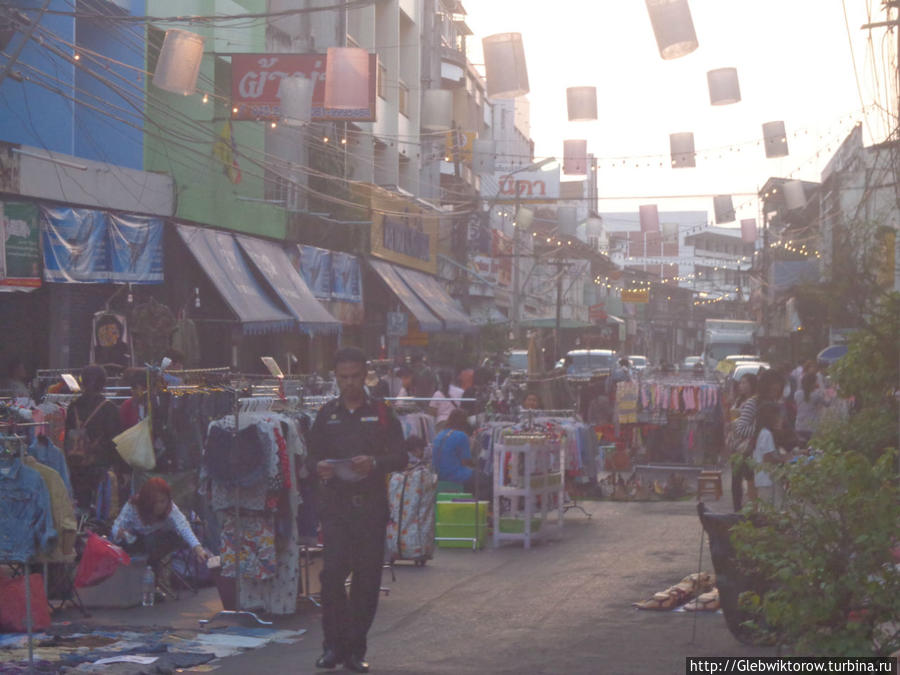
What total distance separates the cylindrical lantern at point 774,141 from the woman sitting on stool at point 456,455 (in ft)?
46.5

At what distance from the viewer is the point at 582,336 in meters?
70.4

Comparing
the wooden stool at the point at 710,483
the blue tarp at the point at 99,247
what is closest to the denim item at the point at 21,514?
the blue tarp at the point at 99,247

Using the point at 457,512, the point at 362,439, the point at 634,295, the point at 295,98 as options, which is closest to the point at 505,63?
the point at 295,98

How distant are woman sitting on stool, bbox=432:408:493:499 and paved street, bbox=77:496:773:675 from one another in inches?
44.1

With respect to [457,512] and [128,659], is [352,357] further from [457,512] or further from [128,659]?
[457,512]

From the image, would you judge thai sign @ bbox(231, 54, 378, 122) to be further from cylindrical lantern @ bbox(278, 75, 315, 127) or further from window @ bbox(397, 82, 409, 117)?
window @ bbox(397, 82, 409, 117)

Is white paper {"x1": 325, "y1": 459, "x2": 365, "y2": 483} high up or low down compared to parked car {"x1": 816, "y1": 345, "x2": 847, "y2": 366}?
down

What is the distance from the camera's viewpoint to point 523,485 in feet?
50.4

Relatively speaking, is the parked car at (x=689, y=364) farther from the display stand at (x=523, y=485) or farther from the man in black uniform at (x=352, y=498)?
the man in black uniform at (x=352, y=498)

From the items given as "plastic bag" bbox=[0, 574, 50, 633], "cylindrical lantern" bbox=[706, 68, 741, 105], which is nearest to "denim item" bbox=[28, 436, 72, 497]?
"plastic bag" bbox=[0, 574, 50, 633]

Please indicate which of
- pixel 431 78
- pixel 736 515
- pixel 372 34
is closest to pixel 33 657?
pixel 736 515

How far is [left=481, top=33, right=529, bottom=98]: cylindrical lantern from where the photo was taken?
1742 centimetres

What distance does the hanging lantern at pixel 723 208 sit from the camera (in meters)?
40.9

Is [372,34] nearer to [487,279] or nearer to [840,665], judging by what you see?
[487,279]
